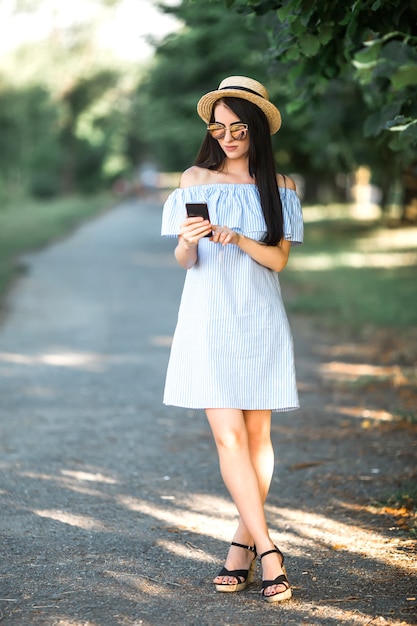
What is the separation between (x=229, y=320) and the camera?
3992 mm

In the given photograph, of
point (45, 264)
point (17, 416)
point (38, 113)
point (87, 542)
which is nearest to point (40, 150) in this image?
point (38, 113)

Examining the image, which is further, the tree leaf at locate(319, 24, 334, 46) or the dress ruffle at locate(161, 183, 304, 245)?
the tree leaf at locate(319, 24, 334, 46)

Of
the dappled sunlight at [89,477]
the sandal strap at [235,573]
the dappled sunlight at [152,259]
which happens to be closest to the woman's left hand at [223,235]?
the sandal strap at [235,573]

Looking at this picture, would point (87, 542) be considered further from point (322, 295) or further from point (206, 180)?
point (322, 295)

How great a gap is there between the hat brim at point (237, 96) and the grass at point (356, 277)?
25.8 ft

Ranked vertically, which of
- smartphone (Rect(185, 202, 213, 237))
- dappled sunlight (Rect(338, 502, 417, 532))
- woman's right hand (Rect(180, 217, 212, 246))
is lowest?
dappled sunlight (Rect(338, 502, 417, 532))

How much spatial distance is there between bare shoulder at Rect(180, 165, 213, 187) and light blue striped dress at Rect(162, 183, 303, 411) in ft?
0.09

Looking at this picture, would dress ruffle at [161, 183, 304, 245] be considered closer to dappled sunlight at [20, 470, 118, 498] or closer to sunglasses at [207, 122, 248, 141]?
sunglasses at [207, 122, 248, 141]

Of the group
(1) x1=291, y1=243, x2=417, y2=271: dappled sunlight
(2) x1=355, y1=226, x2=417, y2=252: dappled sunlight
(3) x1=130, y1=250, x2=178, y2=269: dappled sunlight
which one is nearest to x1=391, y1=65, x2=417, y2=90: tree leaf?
(1) x1=291, y1=243, x2=417, y2=271: dappled sunlight

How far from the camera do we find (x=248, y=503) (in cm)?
396

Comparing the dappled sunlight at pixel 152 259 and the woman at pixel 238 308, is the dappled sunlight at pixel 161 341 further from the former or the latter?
the dappled sunlight at pixel 152 259

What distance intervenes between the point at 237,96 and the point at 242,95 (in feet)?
0.09

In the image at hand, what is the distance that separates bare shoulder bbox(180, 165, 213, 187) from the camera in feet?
13.3

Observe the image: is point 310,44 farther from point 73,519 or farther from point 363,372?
point 363,372
